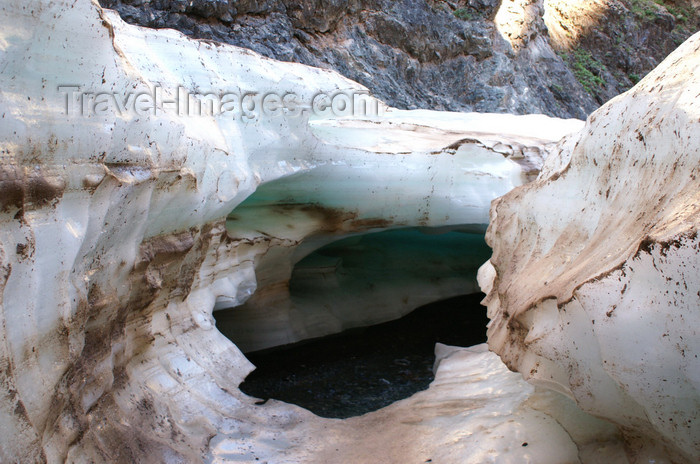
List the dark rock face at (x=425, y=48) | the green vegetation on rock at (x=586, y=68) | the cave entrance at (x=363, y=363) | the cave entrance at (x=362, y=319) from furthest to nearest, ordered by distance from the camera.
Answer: the green vegetation on rock at (x=586, y=68) → the dark rock face at (x=425, y=48) → the cave entrance at (x=362, y=319) → the cave entrance at (x=363, y=363)

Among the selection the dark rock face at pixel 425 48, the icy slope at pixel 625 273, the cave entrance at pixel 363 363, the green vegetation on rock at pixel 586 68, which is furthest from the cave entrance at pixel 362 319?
the green vegetation on rock at pixel 586 68

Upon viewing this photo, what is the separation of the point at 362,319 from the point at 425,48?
283 centimetres

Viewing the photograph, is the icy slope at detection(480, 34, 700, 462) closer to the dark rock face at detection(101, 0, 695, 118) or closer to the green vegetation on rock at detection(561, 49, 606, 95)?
the dark rock face at detection(101, 0, 695, 118)

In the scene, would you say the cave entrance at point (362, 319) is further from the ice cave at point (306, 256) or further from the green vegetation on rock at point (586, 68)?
the green vegetation on rock at point (586, 68)

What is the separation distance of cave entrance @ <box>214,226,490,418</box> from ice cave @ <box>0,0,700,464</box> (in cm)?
2


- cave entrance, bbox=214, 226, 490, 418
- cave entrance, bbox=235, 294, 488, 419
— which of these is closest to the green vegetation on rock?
cave entrance, bbox=214, 226, 490, 418

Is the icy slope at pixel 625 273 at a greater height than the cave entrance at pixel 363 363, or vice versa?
the icy slope at pixel 625 273

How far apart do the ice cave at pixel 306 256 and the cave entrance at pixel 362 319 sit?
2cm

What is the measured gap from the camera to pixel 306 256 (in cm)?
406

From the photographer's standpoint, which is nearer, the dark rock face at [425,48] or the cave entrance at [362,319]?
the cave entrance at [362,319]

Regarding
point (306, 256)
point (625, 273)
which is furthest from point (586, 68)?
point (625, 273)

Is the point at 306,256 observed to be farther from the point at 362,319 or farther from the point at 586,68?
the point at 586,68

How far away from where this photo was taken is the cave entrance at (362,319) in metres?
3.28

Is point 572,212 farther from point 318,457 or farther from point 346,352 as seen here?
point 346,352
